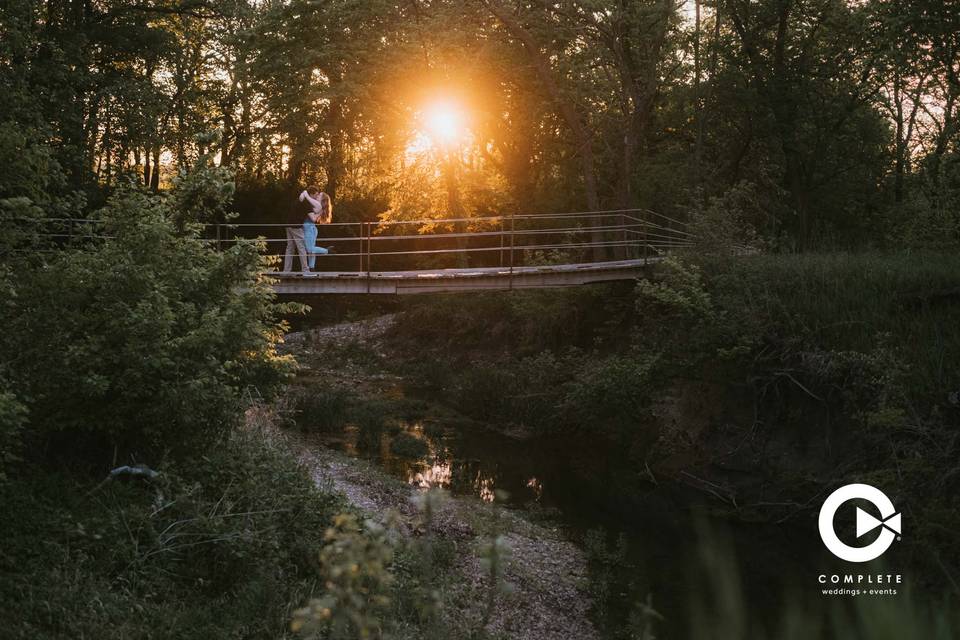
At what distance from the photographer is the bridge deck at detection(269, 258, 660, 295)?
18.0 m

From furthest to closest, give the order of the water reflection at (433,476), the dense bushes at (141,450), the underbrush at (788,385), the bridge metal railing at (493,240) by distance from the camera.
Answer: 1. the bridge metal railing at (493,240)
2. the water reflection at (433,476)
3. the underbrush at (788,385)
4. the dense bushes at (141,450)

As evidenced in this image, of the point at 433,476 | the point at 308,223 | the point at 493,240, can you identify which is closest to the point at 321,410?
the point at 308,223

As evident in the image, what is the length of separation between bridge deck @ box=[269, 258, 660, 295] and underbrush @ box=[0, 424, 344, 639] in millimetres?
8584

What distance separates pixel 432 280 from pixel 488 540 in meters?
9.54

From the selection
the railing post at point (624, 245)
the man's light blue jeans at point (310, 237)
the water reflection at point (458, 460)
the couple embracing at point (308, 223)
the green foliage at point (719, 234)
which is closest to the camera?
the water reflection at point (458, 460)

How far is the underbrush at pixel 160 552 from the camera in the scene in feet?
21.9

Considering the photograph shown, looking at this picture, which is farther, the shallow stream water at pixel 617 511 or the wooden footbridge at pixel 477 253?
the wooden footbridge at pixel 477 253

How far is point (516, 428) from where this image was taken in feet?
64.2

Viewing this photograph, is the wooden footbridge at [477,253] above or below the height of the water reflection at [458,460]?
above

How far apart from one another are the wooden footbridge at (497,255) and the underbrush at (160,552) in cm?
297

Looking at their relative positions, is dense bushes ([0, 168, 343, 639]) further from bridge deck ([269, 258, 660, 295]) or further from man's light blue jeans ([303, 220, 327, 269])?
man's light blue jeans ([303, 220, 327, 269])

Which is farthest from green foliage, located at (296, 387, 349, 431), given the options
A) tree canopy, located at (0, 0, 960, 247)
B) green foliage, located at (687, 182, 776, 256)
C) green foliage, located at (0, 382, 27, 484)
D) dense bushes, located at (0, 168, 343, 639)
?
green foliage, located at (0, 382, 27, 484)

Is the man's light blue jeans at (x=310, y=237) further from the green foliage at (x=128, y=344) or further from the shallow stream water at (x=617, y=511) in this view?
the green foliage at (x=128, y=344)

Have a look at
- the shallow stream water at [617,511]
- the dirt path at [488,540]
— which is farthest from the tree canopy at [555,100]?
the dirt path at [488,540]
